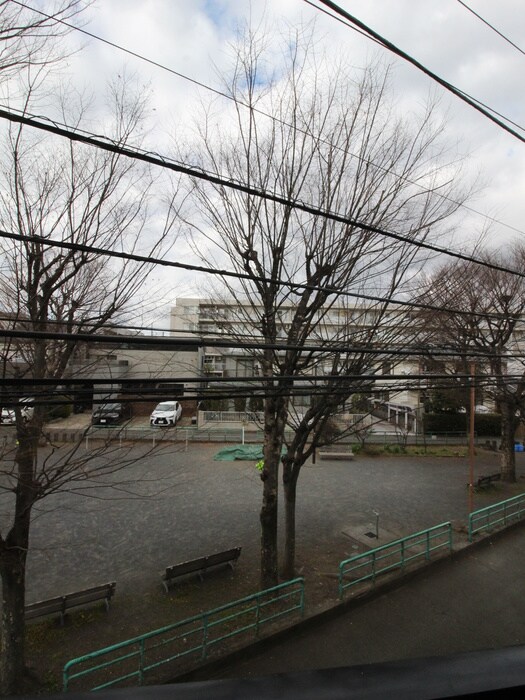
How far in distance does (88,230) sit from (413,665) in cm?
573

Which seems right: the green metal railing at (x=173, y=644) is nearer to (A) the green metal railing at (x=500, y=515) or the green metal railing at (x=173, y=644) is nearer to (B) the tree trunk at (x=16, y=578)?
(B) the tree trunk at (x=16, y=578)

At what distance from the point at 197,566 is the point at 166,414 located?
1507cm

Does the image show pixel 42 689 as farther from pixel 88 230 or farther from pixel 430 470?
pixel 430 470

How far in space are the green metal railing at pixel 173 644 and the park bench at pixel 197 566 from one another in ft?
4.42

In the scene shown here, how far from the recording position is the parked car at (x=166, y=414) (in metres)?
21.5

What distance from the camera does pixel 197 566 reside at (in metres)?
8.41

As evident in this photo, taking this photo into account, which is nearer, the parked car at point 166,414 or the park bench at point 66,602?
the park bench at point 66,602

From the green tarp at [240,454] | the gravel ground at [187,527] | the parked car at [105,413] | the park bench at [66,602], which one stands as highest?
the parked car at [105,413]

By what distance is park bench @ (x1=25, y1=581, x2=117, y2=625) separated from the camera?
22.4 feet

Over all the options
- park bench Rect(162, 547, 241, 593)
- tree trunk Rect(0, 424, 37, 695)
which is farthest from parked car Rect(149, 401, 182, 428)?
tree trunk Rect(0, 424, 37, 695)

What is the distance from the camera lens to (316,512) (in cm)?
1259

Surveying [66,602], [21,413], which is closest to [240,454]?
[66,602]

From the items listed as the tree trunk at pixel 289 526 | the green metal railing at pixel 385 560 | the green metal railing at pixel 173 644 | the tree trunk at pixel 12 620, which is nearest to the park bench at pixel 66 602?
the green metal railing at pixel 173 644

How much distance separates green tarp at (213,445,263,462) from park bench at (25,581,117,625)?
1063 cm
